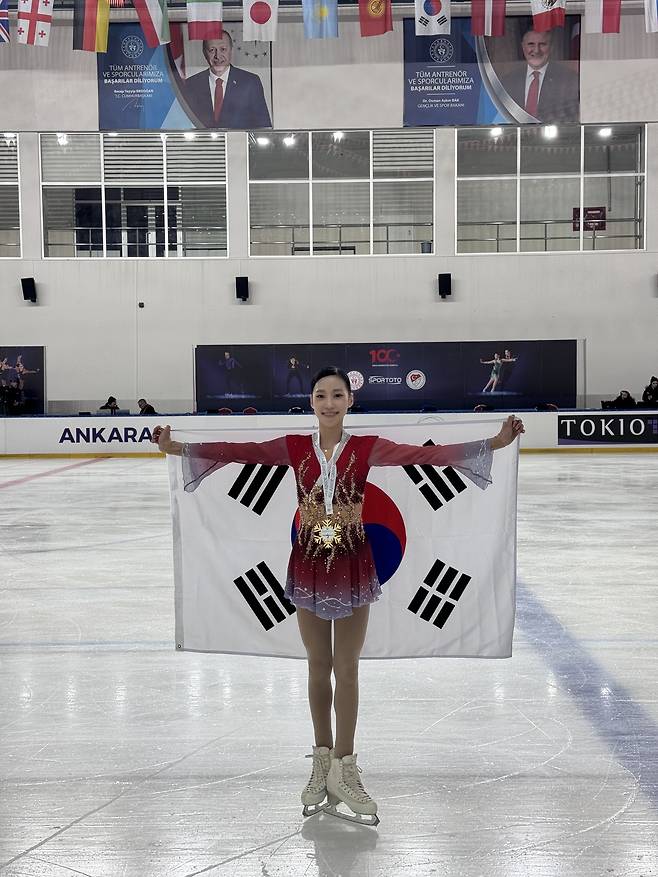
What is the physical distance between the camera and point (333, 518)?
12.7ft

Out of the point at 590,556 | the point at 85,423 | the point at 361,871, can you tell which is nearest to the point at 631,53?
the point at 85,423

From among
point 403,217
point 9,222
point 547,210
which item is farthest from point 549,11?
point 9,222

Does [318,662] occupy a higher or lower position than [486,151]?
lower

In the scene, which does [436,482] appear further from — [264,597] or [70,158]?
[70,158]

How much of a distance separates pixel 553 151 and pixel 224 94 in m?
11.2

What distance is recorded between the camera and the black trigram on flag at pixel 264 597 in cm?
480

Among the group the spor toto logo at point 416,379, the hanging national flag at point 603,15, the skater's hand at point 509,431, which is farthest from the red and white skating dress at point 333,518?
the spor toto logo at point 416,379

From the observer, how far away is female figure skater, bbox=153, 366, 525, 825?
385 centimetres

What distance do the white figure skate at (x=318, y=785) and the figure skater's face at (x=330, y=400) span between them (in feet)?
4.22

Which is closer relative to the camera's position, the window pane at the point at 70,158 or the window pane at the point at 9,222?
the window pane at the point at 70,158

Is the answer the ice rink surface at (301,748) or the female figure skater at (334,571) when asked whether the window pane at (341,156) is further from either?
the female figure skater at (334,571)

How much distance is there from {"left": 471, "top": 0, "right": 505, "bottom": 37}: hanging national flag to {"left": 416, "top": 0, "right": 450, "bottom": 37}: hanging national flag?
718mm

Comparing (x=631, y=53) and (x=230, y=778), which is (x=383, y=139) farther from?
(x=230, y=778)

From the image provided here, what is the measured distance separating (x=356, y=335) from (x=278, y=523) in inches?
898
